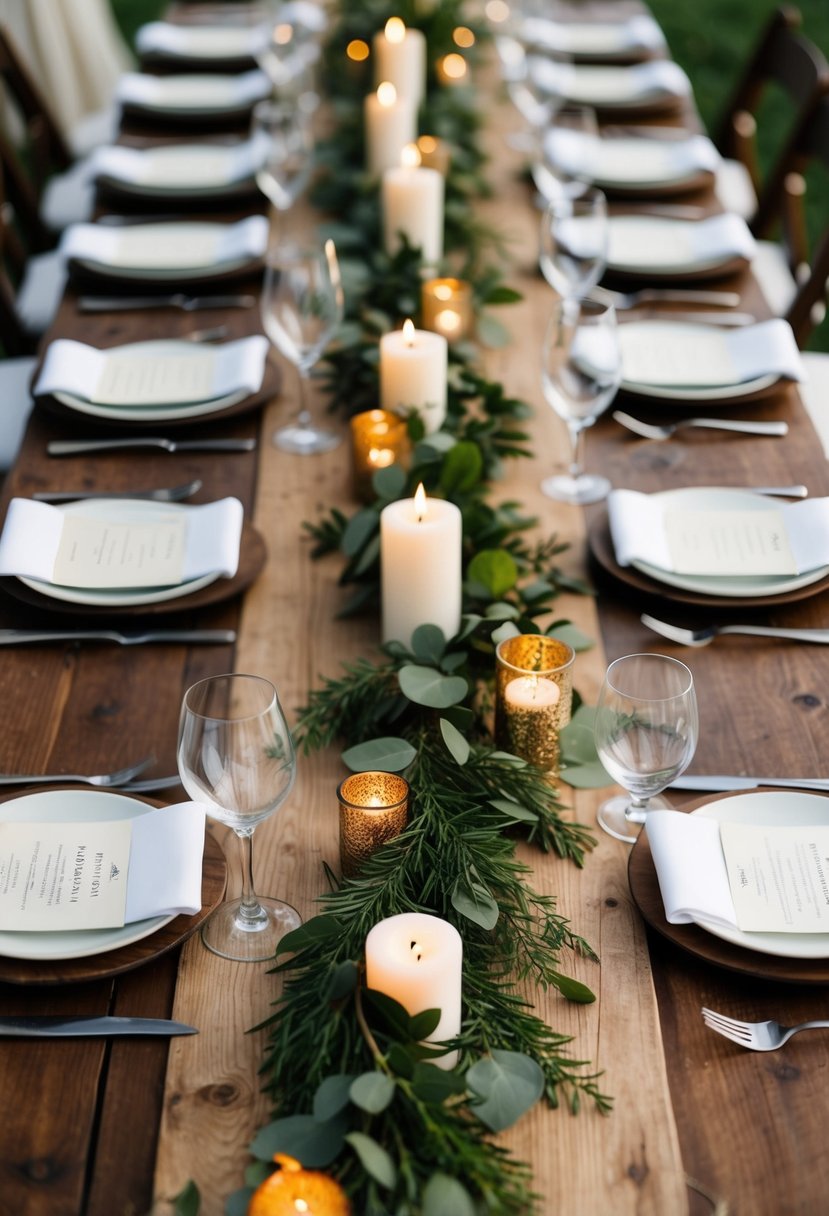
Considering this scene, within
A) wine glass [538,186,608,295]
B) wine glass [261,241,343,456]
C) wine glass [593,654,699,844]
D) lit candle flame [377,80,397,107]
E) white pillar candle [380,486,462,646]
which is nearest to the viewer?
wine glass [593,654,699,844]

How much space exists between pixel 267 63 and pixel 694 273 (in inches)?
49.3

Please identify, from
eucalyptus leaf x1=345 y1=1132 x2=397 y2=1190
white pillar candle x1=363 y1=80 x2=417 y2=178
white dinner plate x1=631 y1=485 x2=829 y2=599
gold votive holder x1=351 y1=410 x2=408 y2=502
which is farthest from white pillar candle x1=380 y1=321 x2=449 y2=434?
eucalyptus leaf x1=345 y1=1132 x2=397 y2=1190

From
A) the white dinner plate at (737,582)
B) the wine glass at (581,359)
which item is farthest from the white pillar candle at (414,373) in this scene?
the white dinner plate at (737,582)

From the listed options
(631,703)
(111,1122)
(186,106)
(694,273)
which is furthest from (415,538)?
(186,106)

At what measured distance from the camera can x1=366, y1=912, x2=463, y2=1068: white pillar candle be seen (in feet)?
2.93

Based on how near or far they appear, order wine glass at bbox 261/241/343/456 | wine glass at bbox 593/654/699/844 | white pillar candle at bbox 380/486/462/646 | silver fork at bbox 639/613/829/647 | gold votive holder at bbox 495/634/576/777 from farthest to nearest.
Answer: wine glass at bbox 261/241/343/456 → silver fork at bbox 639/613/829/647 → white pillar candle at bbox 380/486/462/646 → gold votive holder at bbox 495/634/576/777 → wine glass at bbox 593/654/699/844

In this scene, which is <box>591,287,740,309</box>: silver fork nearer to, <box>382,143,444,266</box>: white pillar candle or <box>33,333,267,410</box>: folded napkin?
<box>382,143,444,266</box>: white pillar candle

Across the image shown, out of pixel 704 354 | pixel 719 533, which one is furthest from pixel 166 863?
pixel 704 354

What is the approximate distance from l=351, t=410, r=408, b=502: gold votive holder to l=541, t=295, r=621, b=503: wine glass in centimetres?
19

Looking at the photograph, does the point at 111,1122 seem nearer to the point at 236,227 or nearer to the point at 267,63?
the point at 236,227

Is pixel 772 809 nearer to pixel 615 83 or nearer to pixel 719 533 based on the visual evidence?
pixel 719 533

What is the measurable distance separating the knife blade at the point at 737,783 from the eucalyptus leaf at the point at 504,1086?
0.38m

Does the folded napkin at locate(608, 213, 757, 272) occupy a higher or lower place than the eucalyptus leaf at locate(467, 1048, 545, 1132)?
→ lower

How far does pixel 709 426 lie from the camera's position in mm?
1804
